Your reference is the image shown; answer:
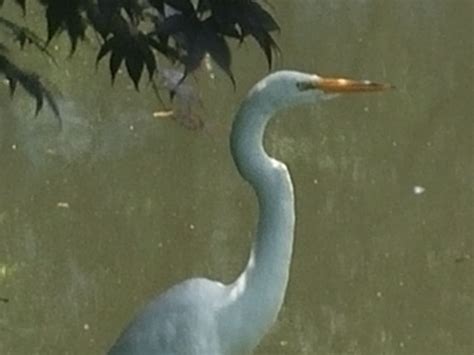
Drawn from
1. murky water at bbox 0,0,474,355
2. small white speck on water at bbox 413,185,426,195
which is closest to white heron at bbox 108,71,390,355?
murky water at bbox 0,0,474,355

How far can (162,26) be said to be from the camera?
176 centimetres

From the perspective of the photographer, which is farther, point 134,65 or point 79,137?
point 79,137

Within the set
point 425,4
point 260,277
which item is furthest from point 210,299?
point 425,4

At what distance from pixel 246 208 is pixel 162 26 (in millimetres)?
2243

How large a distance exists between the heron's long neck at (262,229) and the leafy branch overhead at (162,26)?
242 mm

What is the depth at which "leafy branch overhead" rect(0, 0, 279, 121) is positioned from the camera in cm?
175

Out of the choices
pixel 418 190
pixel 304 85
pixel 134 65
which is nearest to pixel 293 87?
pixel 304 85

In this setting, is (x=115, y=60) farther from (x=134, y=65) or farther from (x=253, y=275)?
(x=253, y=275)

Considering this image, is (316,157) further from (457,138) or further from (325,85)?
(325,85)

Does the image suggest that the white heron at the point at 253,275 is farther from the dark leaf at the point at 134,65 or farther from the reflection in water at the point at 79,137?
the reflection in water at the point at 79,137

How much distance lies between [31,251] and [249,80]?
4.56ft

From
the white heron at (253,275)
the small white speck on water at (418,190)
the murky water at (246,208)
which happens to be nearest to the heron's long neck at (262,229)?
the white heron at (253,275)

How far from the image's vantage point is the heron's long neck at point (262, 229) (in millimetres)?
2109

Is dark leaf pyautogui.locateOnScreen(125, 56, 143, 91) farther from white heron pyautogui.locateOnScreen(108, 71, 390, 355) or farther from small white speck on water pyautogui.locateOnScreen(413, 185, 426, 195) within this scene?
small white speck on water pyautogui.locateOnScreen(413, 185, 426, 195)
